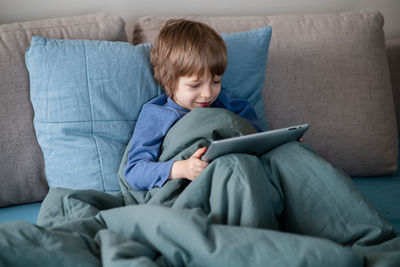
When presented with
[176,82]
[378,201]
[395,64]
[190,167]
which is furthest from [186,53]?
[395,64]

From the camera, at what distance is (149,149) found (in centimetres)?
131

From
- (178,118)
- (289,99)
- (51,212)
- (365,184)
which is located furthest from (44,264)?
(365,184)

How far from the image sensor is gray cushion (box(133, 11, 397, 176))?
5.67 feet

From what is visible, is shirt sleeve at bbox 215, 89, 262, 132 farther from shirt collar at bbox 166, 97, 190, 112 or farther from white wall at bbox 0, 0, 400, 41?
white wall at bbox 0, 0, 400, 41

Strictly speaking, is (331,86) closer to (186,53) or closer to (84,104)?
(186,53)

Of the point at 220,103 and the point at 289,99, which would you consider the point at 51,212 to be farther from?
the point at 289,99

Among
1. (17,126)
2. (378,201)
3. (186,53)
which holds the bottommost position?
(378,201)

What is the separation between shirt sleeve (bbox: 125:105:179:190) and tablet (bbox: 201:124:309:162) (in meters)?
0.19

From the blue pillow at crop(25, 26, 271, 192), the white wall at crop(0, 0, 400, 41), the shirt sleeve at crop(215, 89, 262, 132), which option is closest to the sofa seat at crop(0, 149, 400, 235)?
the blue pillow at crop(25, 26, 271, 192)

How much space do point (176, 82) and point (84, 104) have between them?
1.02 feet

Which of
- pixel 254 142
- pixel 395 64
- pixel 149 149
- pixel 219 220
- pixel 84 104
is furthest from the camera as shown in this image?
pixel 395 64

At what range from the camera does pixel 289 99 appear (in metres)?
1.73

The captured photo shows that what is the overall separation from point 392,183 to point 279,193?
86 centimetres

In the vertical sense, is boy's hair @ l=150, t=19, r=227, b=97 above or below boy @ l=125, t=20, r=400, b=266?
above
